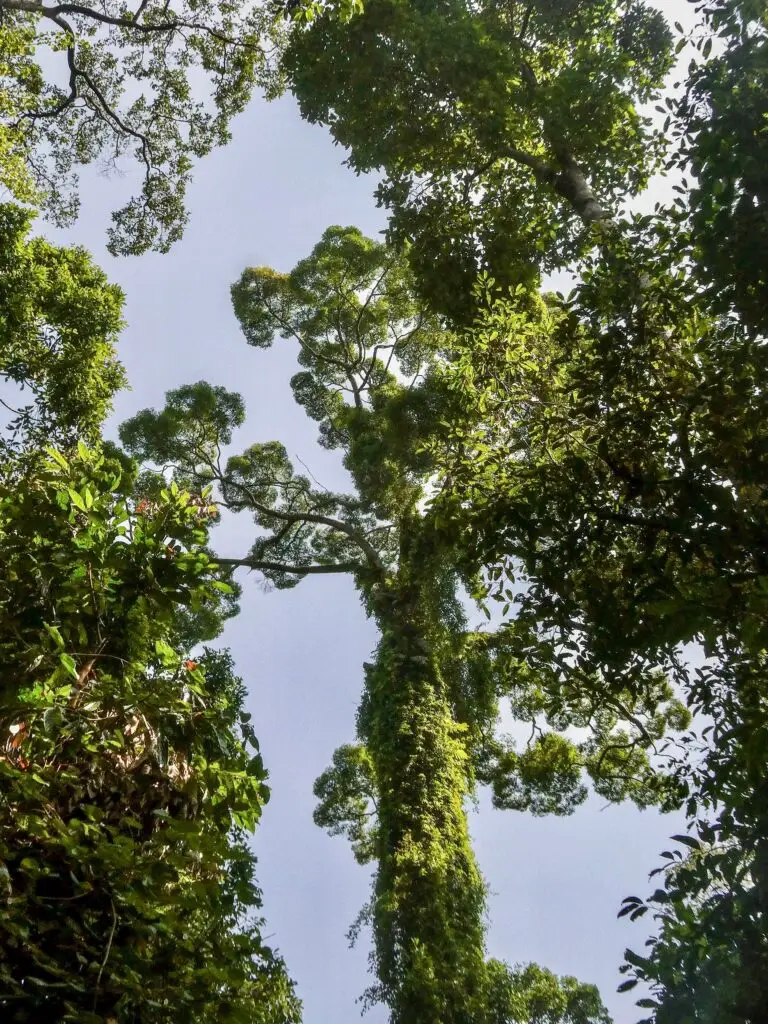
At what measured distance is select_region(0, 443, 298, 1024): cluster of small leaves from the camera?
7.16ft

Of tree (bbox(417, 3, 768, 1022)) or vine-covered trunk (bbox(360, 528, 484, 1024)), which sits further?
vine-covered trunk (bbox(360, 528, 484, 1024))

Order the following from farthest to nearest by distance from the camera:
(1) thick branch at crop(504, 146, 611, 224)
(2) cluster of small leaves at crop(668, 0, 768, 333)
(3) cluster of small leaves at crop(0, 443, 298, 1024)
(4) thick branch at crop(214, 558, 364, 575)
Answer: (4) thick branch at crop(214, 558, 364, 575)
(1) thick branch at crop(504, 146, 611, 224)
(2) cluster of small leaves at crop(668, 0, 768, 333)
(3) cluster of small leaves at crop(0, 443, 298, 1024)

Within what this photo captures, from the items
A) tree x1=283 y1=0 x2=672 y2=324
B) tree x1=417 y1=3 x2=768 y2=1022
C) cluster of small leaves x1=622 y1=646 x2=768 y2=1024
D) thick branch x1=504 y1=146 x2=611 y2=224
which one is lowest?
cluster of small leaves x1=622 y1=646 x2=768 y2=1024

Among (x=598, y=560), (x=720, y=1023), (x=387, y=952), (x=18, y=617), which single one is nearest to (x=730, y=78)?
(x=598, y=560)

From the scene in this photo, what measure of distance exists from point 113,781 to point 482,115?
611 cm

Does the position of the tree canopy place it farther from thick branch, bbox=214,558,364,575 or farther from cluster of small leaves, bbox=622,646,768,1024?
thick branch, bbox=214,558,364,575

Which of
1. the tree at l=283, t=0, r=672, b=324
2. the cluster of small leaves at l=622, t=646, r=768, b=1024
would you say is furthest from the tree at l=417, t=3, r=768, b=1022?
the tree at l=283, t=0, r=672, b=324

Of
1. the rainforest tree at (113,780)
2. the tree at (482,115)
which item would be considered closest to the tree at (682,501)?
the rainforest tree at (113,780)

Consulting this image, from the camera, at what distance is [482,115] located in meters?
6.34

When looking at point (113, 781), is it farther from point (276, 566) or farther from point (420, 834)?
point (276, 566)

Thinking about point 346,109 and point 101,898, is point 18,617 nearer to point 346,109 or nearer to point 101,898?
point 101,898

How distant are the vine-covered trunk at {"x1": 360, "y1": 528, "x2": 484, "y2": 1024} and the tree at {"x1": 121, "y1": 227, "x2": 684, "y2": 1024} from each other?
21mm

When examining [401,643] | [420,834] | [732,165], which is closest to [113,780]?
[732,165]

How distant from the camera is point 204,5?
32.0 feet
